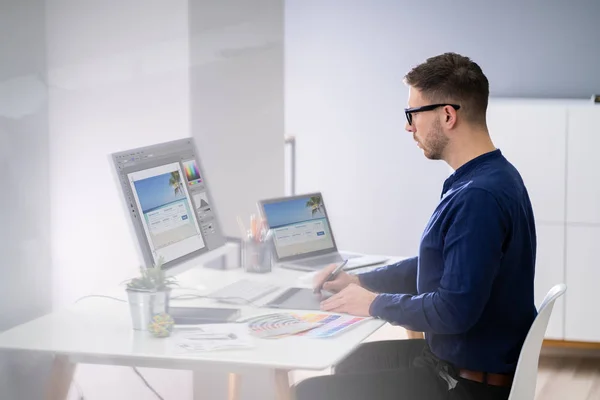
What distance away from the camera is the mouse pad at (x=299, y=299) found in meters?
2.47

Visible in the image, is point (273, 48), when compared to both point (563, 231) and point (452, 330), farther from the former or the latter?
point (563, 231)

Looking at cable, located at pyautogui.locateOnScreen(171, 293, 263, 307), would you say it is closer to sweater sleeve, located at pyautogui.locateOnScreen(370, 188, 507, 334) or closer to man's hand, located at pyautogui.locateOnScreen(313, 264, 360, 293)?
man's hand, located at pyautogui.locateOnScreen(313, 264, 360, 293)

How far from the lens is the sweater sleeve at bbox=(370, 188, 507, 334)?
2074 millimetres

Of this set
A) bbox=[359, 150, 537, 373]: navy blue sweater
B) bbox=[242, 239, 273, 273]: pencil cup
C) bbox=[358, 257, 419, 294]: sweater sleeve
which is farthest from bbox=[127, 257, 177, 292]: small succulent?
bbox=[242, 239, 273, 273]: pencil cup

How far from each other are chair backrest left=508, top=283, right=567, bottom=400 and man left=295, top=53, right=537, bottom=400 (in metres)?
0.09

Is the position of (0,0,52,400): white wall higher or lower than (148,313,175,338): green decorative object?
higher

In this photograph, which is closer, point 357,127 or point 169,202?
point 169,202

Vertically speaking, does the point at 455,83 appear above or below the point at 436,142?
above

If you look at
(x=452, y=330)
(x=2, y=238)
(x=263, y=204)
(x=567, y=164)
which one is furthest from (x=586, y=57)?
(x=2, y=238)

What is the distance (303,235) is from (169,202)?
816mm

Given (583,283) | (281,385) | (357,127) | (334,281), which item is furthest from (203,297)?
(357,127)

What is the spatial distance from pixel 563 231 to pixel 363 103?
147cm

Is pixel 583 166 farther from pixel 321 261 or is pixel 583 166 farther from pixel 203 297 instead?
pixel 203 297

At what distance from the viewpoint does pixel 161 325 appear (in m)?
2.09
